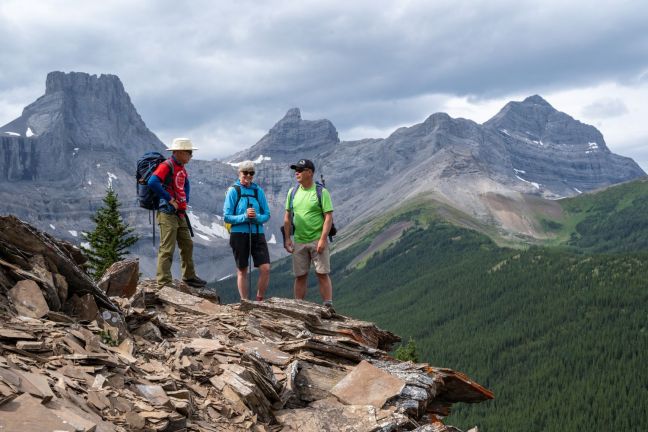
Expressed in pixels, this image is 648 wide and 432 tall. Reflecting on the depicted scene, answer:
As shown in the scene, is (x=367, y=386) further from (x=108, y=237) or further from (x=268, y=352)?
(x=108, y=237)

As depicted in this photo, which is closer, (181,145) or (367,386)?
(367,386)

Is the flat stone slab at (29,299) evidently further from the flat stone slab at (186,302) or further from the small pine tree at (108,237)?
the small pine tree at (108,237)

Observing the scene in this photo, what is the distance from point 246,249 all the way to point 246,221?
0.85 m

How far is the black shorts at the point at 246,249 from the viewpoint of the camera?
19.0m

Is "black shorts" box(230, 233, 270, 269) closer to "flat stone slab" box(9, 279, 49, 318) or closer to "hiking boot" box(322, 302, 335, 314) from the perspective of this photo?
"hiking boot" box(322, 302, 335, 314)

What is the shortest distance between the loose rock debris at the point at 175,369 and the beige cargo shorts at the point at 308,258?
2.48 m

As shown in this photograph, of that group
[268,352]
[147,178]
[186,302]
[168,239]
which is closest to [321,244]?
[186,302]

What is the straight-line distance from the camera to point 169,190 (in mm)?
18219

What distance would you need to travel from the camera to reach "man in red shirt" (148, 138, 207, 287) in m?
17.9

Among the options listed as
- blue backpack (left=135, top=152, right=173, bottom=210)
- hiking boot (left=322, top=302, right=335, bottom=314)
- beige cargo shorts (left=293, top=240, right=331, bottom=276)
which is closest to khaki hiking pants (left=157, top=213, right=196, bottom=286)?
blue backpack (left=135, top=152, right=173, bottom=210)

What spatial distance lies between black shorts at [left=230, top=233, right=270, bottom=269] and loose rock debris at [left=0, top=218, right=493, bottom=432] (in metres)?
2.10

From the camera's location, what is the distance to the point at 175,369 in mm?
11805

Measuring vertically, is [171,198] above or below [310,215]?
above

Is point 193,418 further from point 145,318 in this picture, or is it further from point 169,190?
point 169,190
